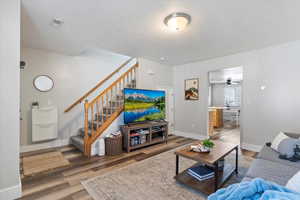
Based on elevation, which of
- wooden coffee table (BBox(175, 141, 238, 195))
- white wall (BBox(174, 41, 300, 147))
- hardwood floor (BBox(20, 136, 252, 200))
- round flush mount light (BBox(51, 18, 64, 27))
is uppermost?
round flush mount light (BBox(51, 18, 64, 27))

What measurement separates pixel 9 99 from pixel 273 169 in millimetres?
3372

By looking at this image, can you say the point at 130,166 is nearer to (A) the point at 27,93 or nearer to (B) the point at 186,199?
(B) the point at 186,199

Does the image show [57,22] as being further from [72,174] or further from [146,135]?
[146,135]

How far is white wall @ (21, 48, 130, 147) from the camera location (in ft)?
11.6

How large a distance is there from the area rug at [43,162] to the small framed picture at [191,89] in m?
3.87

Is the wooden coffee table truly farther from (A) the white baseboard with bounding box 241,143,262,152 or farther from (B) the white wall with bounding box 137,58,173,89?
(B) the white wall with bounding box 137,58,173,89

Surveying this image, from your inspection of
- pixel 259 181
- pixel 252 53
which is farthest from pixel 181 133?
pixel 259 181

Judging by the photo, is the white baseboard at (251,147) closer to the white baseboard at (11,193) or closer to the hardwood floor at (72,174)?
the hardwood floor at (72,174)

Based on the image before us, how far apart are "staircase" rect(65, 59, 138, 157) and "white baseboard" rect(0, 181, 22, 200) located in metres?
1.39

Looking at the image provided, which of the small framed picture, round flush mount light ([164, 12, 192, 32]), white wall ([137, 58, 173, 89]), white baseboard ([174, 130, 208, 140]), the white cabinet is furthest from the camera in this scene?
the small framed picture

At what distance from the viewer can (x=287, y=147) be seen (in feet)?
6.78

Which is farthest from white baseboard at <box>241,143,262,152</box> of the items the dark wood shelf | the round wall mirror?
the round wall mirror

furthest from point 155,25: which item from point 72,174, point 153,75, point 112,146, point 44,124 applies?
point 44,124

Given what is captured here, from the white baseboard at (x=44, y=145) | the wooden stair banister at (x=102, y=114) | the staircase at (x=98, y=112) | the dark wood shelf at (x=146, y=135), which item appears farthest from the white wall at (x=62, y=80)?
the dark wood shelf at (x=146, y=135)
